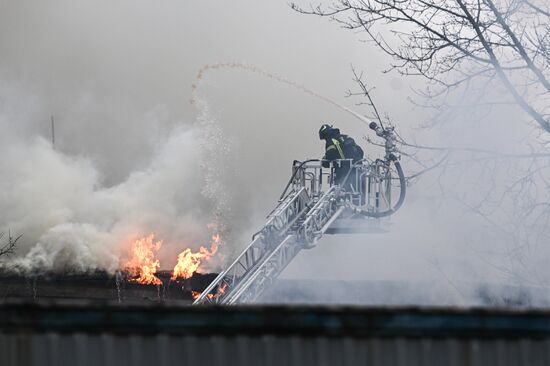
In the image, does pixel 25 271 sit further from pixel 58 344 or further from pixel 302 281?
pixel 58 344

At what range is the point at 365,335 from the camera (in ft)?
22.1

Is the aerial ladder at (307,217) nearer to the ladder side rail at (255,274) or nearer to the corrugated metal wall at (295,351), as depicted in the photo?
the ladder side rail at (255,274)

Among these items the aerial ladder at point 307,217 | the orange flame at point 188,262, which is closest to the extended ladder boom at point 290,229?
the aerial ladder at point 307,217

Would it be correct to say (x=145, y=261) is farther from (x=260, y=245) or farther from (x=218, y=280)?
(x=218, y=280)

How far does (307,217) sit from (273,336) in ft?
42.0

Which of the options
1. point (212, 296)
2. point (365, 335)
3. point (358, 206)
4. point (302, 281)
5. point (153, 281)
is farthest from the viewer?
point (153, 281)

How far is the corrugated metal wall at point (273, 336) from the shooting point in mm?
6684

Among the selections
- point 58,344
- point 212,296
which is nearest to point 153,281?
point 212,296

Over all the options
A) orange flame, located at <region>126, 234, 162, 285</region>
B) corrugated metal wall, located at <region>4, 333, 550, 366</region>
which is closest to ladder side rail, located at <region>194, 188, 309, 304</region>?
corrugated metal wall, located at <region>4, 333, 550, 366</region>

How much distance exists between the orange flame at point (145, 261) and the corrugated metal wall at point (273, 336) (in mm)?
23270

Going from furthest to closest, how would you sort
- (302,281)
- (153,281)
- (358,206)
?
(153,281) < (302,281) < (358,206)

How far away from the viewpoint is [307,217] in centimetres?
1952

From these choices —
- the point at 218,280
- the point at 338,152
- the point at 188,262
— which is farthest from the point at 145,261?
the point at 218,280

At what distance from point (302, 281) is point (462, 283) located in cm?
453
